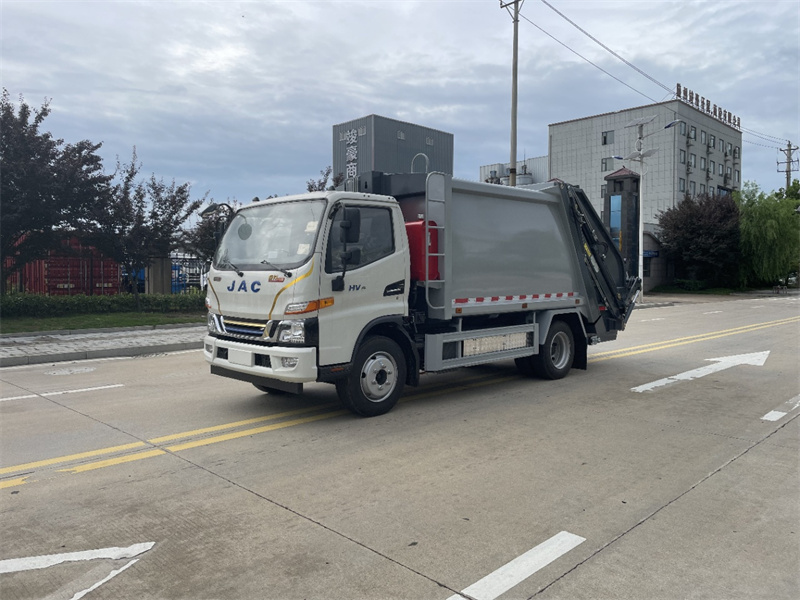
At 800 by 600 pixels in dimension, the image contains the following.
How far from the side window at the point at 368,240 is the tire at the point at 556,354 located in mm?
3309

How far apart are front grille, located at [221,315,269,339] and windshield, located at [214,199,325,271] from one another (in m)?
0.57

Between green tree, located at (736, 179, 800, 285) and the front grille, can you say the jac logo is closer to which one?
the front grille

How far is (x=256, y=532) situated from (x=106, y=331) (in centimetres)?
1322

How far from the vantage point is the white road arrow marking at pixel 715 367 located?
9156mm

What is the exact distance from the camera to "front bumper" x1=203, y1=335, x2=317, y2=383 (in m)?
6.28

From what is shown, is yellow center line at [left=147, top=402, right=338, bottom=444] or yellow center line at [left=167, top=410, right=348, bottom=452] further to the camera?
yellow center line at [left=147, top=402, right=338, bottom=444]

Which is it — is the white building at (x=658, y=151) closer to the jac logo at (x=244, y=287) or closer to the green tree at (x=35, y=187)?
the green tree at (x=35, y=187)

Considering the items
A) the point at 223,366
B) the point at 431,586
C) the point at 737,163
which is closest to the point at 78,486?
the point at 223,366

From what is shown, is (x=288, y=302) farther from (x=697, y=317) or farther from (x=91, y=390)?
(x=697, y=317)

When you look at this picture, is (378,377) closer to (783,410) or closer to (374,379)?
(374,379)

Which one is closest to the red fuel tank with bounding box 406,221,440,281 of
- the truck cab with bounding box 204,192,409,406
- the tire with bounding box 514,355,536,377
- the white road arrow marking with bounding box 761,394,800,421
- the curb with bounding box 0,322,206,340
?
the truck cab with bounding box 204,192,409,406

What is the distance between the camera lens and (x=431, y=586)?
10.9 ft

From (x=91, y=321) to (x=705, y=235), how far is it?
42.0m

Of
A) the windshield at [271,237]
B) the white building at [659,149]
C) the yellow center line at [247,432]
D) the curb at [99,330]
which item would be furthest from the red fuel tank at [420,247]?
the white building at [659,149]
